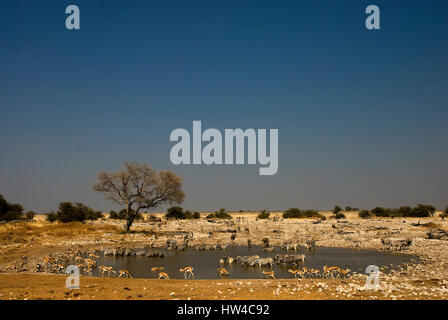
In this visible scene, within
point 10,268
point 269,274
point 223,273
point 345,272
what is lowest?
point 10,268

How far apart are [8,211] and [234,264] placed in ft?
186

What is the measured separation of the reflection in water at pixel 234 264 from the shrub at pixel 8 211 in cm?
4513

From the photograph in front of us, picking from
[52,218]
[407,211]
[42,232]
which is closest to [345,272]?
[42,232]

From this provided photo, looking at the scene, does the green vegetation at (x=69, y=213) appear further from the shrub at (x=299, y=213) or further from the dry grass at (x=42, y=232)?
the shrub at (x=299, y=213)

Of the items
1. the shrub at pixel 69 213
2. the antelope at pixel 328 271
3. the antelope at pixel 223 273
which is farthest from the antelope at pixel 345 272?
the shrub at pixel 69 213

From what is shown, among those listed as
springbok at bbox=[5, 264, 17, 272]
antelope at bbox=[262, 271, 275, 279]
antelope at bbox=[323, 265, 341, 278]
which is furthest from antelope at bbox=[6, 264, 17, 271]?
antelope at bbox=[323, 265, 341, 278]

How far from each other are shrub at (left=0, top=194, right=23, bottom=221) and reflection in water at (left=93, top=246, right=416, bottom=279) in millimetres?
45134

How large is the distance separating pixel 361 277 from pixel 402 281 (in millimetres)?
2004

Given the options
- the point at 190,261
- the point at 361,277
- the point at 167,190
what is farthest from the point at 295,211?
the point at 361,277

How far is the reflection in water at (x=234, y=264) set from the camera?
19172 mm

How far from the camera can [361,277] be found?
1672 centimetres

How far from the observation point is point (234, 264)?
22062 millimetres

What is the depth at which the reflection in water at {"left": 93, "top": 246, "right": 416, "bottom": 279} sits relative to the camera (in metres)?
19.2

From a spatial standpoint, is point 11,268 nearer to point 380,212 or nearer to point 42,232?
point 42,232
